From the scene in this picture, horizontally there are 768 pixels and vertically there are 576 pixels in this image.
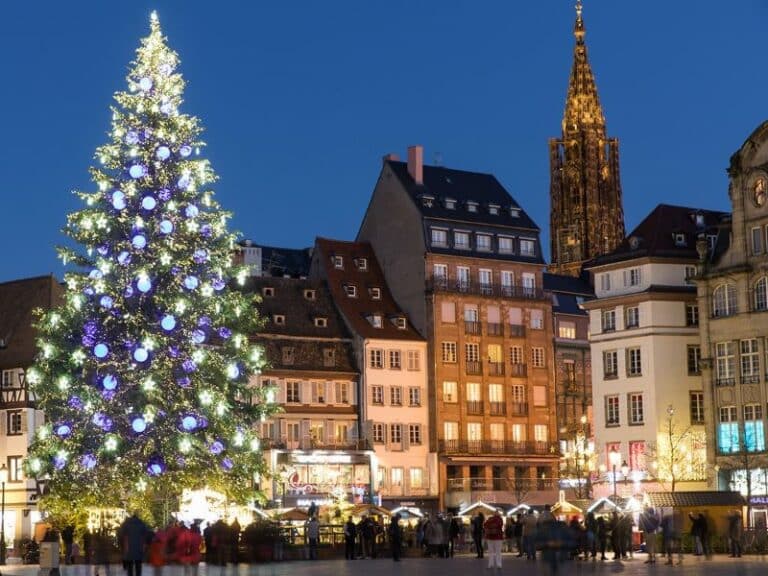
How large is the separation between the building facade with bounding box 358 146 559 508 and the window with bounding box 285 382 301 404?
8.49 metres

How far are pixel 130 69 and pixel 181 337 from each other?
8.92 meters

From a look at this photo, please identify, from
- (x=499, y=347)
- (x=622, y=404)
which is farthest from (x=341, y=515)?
(x=499, y=347)

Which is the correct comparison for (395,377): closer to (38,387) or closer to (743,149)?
(743,149)

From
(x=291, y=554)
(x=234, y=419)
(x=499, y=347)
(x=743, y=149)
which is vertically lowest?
(x=291, y=554)

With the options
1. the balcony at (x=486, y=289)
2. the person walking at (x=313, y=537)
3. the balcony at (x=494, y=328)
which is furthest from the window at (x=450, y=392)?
the person walking at (x=313, y=537)

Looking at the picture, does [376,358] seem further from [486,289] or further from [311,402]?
[486,289]

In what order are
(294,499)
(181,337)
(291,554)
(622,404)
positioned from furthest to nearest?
(294,499) < (622,404) < (291,554) < (181,337)

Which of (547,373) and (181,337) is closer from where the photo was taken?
(181,337)

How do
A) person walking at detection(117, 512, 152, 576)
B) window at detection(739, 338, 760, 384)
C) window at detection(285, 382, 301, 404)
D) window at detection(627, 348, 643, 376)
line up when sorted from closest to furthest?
person walking at detection(117, 512, 152, 576)
window at detection(739, 338, 760, 384)
window at detection(627, 348, 643, 376)
window at detection(285, 382, 301, 404)

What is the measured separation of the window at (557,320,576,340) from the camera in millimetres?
109250

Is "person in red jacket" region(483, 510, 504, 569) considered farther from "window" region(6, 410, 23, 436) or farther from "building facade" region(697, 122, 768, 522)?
"window" region(6, 410, 23, 436)

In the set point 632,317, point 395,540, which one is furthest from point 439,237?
point 395,540

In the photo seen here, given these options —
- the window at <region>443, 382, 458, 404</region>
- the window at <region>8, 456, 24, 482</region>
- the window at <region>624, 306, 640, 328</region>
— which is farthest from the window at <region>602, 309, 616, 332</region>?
the window at <region>8, 456, 24, 482</region>

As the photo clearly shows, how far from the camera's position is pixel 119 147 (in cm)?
5406
